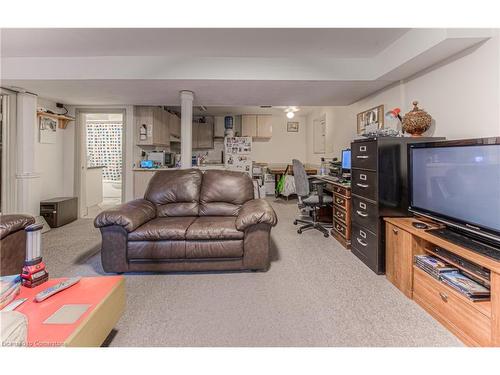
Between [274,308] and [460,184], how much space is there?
1.57m

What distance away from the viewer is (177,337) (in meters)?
1.46

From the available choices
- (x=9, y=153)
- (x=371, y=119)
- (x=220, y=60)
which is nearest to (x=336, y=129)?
(x=371, y=119)

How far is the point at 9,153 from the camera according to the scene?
3590 mm

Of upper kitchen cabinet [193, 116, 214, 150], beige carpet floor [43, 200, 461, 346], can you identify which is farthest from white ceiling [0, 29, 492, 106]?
upper kitchen cabinet [193, 116, 214, 150]

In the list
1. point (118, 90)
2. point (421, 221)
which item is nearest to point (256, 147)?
point (118, 90)

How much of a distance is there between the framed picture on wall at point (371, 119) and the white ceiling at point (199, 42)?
80 centimetres

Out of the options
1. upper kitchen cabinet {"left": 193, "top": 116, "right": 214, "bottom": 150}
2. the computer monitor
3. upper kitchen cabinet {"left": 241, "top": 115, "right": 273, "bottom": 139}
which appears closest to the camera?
the computer monitor

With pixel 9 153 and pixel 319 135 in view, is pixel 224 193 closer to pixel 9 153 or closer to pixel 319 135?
pixel 9 153

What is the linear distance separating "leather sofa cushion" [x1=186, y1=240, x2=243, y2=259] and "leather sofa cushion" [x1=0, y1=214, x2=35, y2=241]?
4.14 ft

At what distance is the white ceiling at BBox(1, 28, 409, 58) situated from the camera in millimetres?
2377

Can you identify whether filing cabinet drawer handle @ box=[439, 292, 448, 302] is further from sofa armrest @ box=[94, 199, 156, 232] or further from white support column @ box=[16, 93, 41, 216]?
white support column @ box=[16, 93, 41, 216]

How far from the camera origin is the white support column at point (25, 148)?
3602mm
